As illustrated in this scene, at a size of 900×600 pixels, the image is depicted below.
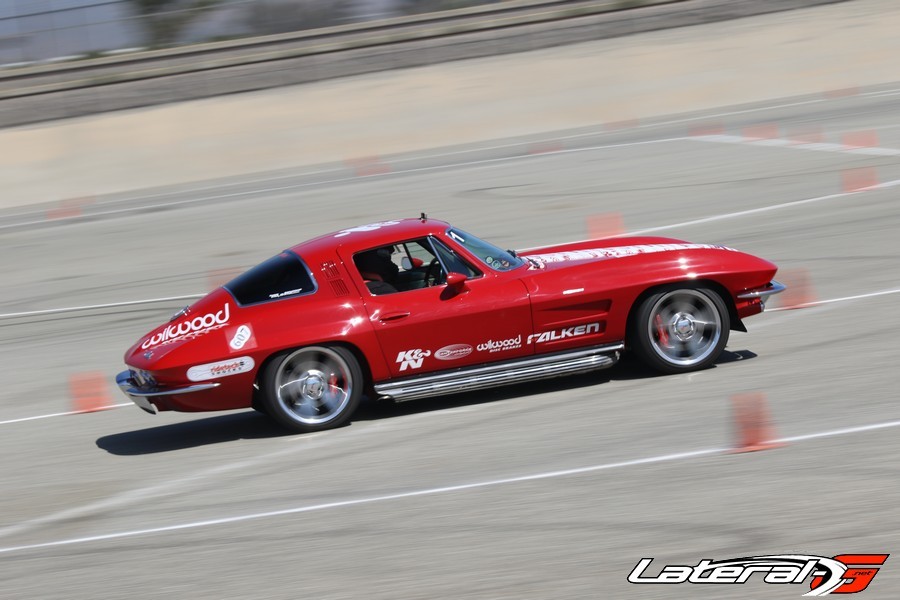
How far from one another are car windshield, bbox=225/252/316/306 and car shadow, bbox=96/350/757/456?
103cm

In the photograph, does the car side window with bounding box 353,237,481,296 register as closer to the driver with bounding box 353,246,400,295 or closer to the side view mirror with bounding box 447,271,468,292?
the driver with bounding box 353,246,400,295

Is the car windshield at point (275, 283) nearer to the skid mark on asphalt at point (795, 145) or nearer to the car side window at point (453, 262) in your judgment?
the car side window at point (453, 262)

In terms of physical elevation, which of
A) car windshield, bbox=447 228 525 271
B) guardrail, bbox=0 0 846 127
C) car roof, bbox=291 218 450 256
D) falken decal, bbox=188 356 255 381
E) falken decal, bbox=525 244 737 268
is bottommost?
falken decal, bbox=188 356 255 381

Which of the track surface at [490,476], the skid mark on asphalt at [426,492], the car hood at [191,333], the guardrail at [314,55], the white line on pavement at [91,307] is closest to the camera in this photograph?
the track surface at [490,476]

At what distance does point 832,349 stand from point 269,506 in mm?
4605

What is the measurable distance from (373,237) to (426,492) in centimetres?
245

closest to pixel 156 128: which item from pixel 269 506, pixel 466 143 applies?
pixel 466 143

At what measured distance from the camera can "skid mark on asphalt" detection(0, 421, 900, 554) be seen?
677 centimetres

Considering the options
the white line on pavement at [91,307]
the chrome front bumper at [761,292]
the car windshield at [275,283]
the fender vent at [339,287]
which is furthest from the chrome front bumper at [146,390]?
the white line on pavement at [91,307]

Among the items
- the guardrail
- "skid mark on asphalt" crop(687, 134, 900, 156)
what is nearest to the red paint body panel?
"skid mark on asphalt" crop(687, 134, 900, 156)

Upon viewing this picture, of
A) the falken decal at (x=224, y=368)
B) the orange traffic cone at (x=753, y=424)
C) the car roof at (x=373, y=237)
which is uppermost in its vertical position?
the car roof at (x=373, y=237)

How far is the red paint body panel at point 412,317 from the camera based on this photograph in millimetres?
8156

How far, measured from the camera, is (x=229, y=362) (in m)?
8.11

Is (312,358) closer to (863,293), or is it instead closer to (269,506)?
(269,506)
